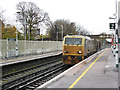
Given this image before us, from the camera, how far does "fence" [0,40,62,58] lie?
20.1m

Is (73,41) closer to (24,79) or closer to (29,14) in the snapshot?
(24,79)

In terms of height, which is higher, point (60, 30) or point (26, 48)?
point (60, 30)

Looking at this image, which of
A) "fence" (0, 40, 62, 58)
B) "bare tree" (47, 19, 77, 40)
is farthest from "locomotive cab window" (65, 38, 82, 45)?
"bare tree" (47, 19, 77, 40)

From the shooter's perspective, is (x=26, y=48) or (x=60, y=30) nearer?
(x=26, y=48)

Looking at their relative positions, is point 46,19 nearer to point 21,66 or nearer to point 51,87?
point 21,66

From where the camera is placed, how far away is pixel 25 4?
42188mm

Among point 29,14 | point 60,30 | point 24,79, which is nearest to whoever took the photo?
point 24,79

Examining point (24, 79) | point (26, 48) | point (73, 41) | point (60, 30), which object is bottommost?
point (24, 79)

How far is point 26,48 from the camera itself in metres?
26.0

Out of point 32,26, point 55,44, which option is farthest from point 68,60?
point 32,26

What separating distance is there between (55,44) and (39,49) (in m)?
8.69

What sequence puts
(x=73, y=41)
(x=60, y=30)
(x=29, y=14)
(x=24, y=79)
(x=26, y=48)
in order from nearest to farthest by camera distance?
(x=24, y=79) → (x=73, y=41) → (x=26, y=48) → (x=29, y=14) → (x=60, y=30)

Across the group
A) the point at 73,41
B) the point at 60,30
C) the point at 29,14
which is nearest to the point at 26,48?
the point at 73,41

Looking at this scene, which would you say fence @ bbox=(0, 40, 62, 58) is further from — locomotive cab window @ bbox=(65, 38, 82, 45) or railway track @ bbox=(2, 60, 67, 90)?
locomotive cab window @ bbox=(65, 38, 82, 45)
